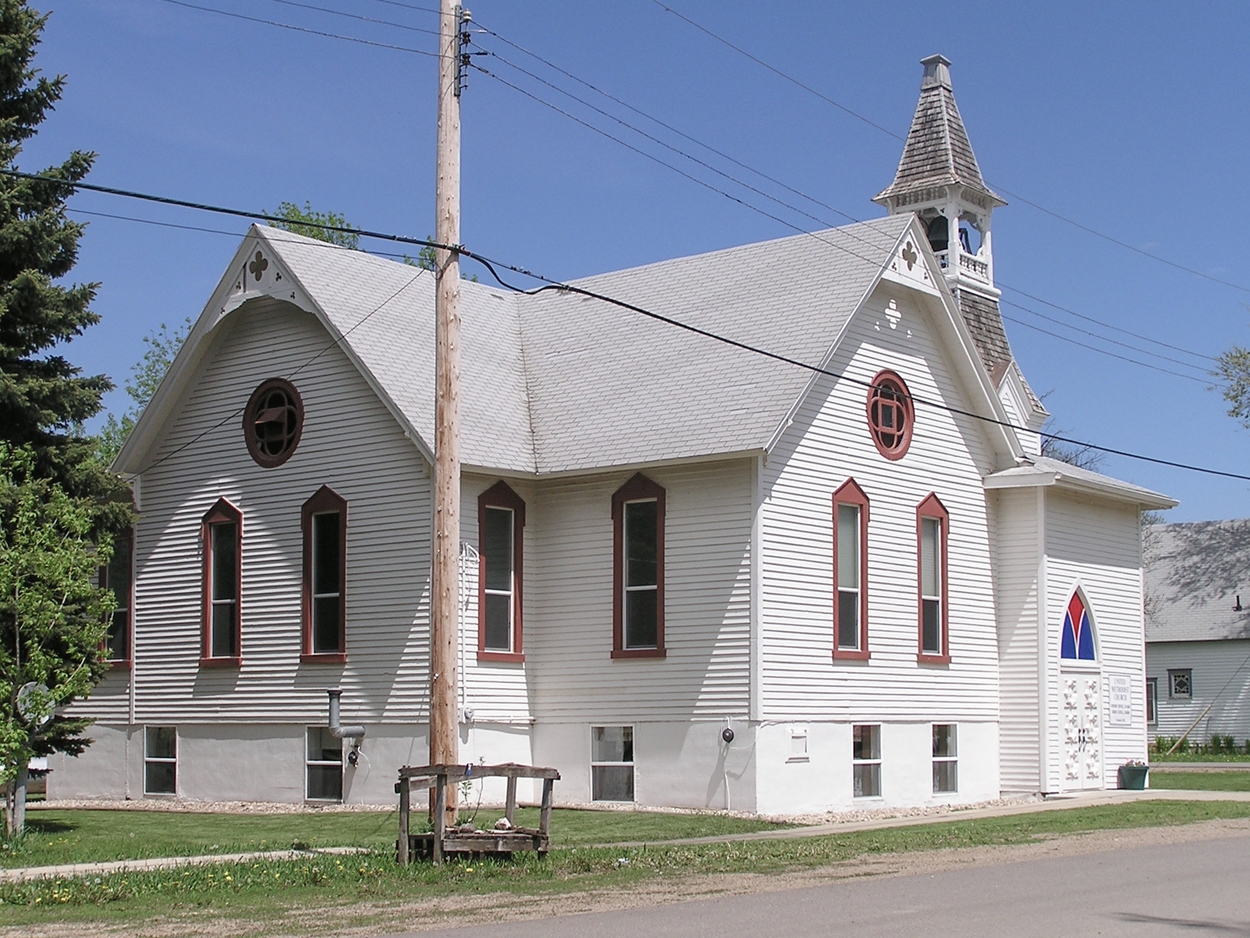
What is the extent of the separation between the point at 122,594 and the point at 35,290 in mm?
8929

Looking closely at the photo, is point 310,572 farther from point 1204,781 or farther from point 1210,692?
point 1210,692

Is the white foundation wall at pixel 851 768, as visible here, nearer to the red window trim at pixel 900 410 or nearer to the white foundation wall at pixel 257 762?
the white foundation wall at pixel 257 762

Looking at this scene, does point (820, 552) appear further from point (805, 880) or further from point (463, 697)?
point (805, 880)

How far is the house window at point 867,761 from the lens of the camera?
25.0m

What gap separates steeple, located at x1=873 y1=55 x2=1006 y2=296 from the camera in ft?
114

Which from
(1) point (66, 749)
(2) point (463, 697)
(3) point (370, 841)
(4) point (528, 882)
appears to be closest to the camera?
(4) point (528, 882)

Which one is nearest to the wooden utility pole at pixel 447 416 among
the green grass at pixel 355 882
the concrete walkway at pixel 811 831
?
the green grass at pixel 355 882

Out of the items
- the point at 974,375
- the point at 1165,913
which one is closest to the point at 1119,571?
the point at 974,375

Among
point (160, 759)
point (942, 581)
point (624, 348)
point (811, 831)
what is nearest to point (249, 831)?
point (811, 831)

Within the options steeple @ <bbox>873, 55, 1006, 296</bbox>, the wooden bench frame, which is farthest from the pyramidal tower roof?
the wooden bench frame

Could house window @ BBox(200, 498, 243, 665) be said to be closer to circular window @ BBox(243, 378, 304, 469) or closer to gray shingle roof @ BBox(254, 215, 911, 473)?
circular window @ BBox(243, 378, 304, 469)

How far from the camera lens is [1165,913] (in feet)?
39.1

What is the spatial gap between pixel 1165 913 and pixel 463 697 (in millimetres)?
13655

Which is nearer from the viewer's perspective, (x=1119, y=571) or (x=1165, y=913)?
(x=1165, y=913)
